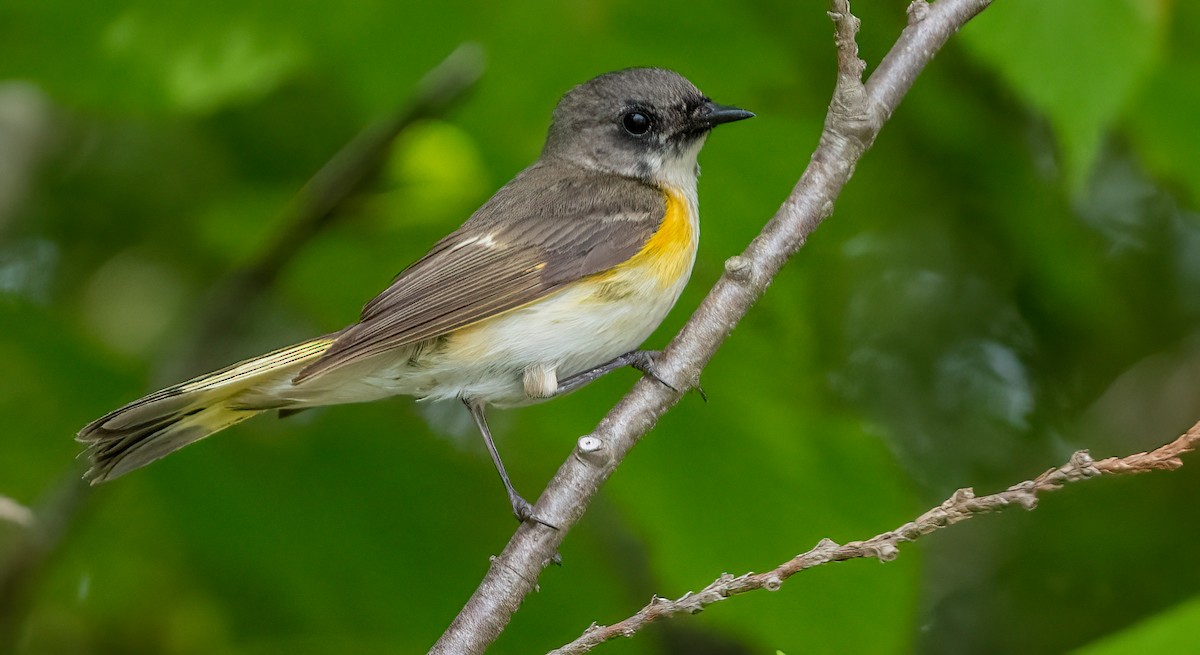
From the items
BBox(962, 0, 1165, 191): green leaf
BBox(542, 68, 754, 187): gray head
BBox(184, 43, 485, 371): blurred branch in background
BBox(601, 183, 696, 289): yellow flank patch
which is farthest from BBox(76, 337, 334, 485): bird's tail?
BBox(962, 0, 1165, 191): green leaf

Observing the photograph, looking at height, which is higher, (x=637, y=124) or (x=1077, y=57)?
(x=637, y=124)

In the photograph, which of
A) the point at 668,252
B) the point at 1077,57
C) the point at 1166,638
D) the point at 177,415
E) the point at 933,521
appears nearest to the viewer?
the point at 933,521

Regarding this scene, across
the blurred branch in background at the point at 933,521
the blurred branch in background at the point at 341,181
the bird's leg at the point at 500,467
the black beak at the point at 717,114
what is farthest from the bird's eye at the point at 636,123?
the blurred branch in background at the point at 933,521

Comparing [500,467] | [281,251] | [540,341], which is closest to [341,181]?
[281,251]

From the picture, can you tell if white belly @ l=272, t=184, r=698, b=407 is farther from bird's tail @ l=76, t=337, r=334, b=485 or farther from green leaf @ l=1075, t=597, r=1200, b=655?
green leaf @ l=1075, t=597, r=1200, b=655

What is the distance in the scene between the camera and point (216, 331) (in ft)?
12.2

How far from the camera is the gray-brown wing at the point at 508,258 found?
3.08 metres

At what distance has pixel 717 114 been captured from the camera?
350 centimetres

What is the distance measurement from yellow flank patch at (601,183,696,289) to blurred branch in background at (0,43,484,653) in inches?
26.7

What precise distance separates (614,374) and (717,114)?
2.72ft

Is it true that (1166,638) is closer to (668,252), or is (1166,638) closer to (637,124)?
(668,252)

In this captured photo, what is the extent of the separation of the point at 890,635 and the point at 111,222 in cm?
311

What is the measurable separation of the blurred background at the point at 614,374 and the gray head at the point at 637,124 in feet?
0.50

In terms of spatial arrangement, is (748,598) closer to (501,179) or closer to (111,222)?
(501,179)
